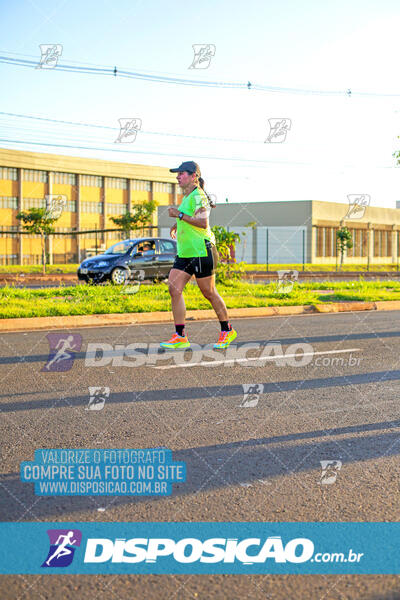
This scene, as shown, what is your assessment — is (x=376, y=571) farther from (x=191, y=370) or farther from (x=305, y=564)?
(x=191, y=370)

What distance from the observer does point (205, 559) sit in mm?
2816

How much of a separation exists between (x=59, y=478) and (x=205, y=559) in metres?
1.16

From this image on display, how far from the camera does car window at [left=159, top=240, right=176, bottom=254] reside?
902 inches

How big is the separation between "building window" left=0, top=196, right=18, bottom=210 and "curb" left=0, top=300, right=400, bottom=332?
5766 cm

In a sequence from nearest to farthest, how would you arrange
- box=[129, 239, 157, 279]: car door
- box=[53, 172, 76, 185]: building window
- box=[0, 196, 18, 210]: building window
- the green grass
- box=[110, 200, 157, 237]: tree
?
the green grass < box=[129, 239, 157, 279]: car door < box=[110, 200, 157, 237]: tree < box=[0, 196, 18, 210]: building window < box=[53, 172, 76, 185]: building window

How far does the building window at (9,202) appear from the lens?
68.2 m

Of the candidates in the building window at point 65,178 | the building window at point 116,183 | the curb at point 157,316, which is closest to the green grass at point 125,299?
the curb at point 157,316

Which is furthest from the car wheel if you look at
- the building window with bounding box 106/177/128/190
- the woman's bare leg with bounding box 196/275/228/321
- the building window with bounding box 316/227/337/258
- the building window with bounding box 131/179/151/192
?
the building window with bounding box 131/179/151/192

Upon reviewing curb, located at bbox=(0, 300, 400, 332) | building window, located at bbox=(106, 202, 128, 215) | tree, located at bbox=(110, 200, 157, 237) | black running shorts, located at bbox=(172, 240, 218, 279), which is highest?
building window, located at bbox=(106, 202, 128, 215)

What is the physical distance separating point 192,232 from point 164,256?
50.6ft

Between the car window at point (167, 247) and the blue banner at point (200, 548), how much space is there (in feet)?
65.7

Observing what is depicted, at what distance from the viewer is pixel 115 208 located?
77500 mm

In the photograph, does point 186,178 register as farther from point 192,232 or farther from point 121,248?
point 121,248

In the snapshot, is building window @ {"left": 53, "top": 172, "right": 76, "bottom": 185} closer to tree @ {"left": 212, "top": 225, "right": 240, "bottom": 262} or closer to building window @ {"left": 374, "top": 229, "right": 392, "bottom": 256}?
building window @ {"left": 374, "top": 229, "right": 392, "bottom": 256}
